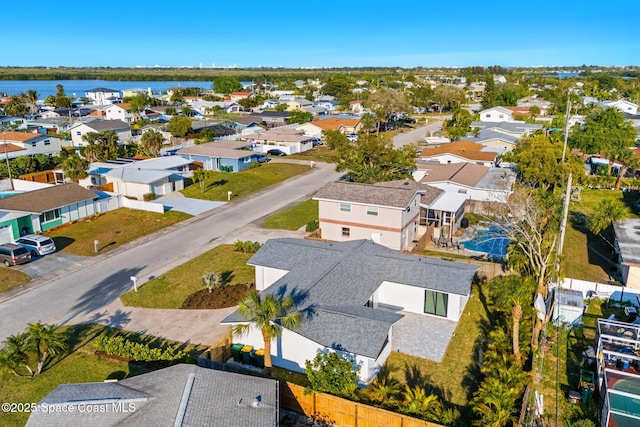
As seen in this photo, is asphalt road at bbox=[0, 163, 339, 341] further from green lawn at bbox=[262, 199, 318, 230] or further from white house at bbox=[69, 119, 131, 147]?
white house at bbox=[69, 119, 131, 147]

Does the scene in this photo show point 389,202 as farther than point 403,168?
No

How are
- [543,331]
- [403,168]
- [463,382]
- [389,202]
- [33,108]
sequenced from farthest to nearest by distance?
[33,108] → [403,168] → [389,202] → [543,331] → [463,382]

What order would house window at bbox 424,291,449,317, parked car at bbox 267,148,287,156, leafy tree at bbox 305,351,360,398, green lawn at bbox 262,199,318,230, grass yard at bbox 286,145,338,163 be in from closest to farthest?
leafy tree at bbox 305,351,360,398
house window at bbox 424,291,449,317
green lawn at bbox 262,199,318,230
grass yard at bbox 286,145,338,163
parked car at bbox 267,148,287,156

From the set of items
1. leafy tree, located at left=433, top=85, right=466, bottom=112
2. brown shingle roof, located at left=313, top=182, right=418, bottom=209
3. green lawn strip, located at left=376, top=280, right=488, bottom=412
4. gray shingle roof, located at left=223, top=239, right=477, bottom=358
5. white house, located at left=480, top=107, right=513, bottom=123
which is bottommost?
green lawn strip, located at left=376, top=280, right=488, bottom=412

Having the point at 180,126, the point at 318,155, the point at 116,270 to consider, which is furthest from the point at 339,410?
the point at 180,126

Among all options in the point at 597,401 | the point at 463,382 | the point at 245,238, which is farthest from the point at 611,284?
the point at 245,238

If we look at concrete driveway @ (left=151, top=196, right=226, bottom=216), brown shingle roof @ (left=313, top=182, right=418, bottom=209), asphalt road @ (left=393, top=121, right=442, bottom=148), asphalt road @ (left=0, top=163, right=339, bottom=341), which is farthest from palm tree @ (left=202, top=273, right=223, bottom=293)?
asphalt road @ (left=393, top=121, right=442, bottom=148)

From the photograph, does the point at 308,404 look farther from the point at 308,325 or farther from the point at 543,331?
the point at 543,331
